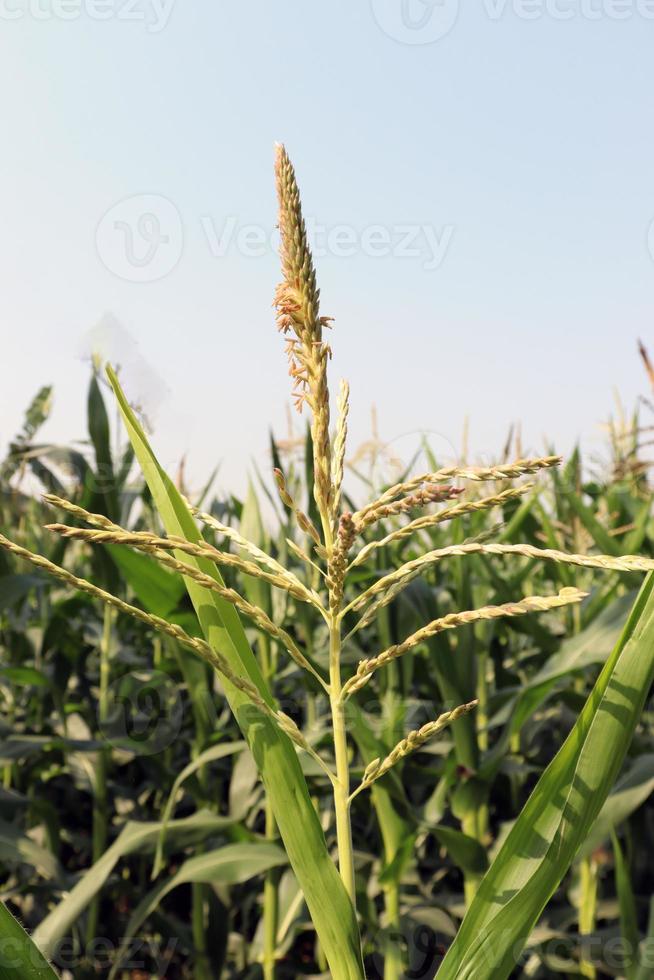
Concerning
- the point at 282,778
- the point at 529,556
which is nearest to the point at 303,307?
the point at 529,556

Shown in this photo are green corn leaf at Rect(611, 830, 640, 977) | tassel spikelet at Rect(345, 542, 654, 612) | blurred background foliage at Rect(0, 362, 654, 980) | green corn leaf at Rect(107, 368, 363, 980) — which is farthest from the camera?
blurred background foliage at Rect(0, 362, 654, 980)

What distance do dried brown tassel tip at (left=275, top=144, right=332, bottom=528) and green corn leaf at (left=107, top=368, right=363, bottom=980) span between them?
165 millimetres

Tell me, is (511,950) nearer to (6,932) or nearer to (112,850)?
(6,932)

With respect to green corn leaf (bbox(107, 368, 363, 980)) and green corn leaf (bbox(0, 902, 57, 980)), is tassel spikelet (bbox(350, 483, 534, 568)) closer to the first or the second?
green corn leaf (bbox(107, 368, 363, 980))

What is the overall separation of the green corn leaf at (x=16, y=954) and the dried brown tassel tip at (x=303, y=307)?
1.13ft

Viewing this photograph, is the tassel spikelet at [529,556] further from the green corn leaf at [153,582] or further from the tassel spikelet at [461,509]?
the green corn leaf at [153,582]

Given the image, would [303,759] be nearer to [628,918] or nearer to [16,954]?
[628,918]

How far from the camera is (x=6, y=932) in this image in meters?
0.55

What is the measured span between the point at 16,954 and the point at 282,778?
0.20 m

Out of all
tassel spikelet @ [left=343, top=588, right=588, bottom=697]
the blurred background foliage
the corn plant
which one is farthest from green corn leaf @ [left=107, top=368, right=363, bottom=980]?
the blurred background foliage

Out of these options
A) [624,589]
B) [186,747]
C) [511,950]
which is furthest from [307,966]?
[511,950]

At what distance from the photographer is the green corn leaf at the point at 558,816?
624 mm

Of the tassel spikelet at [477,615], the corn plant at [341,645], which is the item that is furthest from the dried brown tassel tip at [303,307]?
the tassel spikelet at [477,615]

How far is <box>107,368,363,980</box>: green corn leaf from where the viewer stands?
604 millimetres
